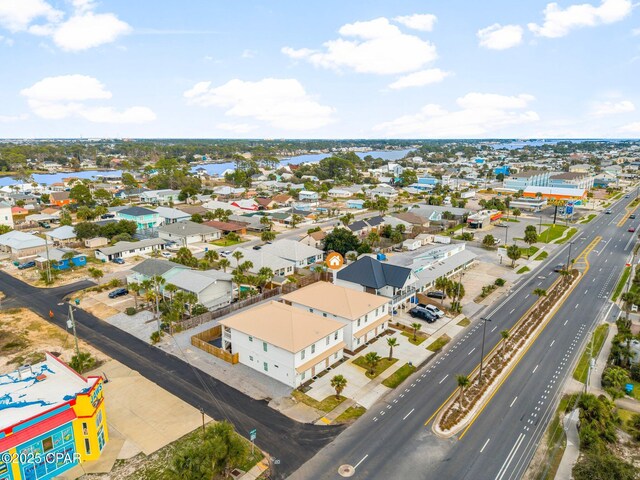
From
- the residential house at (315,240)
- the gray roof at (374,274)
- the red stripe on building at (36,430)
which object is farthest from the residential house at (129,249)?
the red stripe on building at (36,430)

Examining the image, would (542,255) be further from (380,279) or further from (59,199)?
(59,199)

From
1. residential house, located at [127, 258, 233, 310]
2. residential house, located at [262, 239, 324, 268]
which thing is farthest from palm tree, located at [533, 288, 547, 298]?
residential house, located at [127, 258, 233, 310]

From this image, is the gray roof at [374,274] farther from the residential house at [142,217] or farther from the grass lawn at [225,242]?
the residential house at [142,217]

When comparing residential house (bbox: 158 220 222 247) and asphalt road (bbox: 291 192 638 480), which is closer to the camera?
asphalt road (bbox: 291 192 638 480)

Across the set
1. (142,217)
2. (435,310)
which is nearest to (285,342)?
(435,310)

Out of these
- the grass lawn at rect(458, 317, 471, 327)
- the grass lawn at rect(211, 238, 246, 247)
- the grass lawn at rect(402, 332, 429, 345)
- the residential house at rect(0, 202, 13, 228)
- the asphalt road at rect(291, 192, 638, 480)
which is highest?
the residential house at rect(0, 202, 13, 228)

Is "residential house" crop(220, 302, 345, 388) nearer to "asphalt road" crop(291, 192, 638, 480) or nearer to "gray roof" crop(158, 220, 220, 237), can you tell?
"asphalt road" crop(291, 192, 638, 480)
